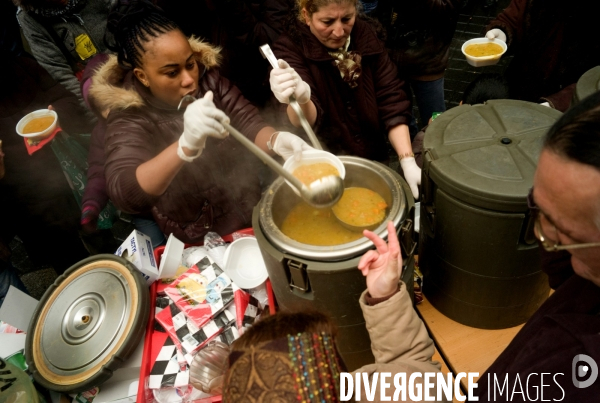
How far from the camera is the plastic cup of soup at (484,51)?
2.57m

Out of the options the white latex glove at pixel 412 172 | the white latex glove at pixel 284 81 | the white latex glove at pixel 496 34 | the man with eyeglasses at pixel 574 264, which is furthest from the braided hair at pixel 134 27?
the white latex glove at pixel 496 34

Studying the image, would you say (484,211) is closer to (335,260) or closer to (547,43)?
(335,260)

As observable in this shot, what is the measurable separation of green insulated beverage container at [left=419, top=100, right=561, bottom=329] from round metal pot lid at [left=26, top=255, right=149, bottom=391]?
54.8 inches

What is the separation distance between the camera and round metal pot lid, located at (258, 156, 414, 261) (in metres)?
1.47

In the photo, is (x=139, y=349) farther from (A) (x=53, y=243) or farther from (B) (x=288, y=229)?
(A) (x=53, y=243)

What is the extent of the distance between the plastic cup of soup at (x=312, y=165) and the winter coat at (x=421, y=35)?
195 cm

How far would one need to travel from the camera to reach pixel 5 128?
9.29 ft

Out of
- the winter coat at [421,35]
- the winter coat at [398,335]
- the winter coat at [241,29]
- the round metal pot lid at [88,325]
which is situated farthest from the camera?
the winter coat at [421,35]

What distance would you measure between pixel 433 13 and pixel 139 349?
3.06 m

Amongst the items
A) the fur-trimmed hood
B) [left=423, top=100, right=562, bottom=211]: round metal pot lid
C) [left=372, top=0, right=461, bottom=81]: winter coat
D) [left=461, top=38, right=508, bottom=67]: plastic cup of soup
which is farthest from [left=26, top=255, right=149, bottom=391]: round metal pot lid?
[left=372, top=0, right=461, bottom=81]: winter coat

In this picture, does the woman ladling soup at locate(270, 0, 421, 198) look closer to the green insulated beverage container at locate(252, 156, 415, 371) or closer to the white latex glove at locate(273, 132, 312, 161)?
the white latex glove at locate(273, 132, 312, 161)

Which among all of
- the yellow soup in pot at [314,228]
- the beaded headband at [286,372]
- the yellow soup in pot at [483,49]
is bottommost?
the yellow soup in pot at [314,228]

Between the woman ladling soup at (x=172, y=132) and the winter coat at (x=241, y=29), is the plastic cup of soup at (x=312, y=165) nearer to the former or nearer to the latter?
the woman ladling soup at (x=172, y=132)

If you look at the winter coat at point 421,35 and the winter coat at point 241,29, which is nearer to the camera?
the winter coat at point 241,29
